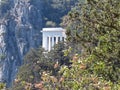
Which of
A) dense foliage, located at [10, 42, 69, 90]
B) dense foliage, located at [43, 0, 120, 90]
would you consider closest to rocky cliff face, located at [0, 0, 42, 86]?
dense foliage, located at [10, 42, 69, 90]

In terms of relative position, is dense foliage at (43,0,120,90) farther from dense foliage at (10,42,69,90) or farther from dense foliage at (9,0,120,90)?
dense foliage at (10,42,69,90)

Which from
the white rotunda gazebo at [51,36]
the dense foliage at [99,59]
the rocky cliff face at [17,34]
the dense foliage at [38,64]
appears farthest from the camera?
the rocky cliff face at [17,34]

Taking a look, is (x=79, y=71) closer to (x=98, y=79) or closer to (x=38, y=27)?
(x=98, y=79)

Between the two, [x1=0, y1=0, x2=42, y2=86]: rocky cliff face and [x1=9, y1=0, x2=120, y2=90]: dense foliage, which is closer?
[x1=9, y1=0, x2=120, y2=90]: dense foliage

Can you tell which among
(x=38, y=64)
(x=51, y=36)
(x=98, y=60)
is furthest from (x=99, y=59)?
(x=51, y=36)

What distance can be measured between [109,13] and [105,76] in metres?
1.76

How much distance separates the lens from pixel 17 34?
9406 cm

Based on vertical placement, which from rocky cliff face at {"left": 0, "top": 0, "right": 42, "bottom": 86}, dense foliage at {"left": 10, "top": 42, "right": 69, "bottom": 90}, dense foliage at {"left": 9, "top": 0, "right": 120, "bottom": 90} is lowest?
rocky cliff face at {"left": 0, "top": 0, "right": 42, "bottom": 86}

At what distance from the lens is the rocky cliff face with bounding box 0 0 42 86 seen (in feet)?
288

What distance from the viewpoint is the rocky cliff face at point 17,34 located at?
87.9m

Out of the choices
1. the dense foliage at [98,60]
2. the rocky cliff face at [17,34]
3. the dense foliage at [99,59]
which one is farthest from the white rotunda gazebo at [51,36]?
the dense foliage at [99,59]

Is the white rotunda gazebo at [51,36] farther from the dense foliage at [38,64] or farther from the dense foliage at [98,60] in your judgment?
the dense foliage at [98,60]

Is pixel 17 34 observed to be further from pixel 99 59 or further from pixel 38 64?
pixel 99 59

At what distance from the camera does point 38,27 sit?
3844 inches
